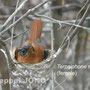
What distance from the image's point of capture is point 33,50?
331 cm

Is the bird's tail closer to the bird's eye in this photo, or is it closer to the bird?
the bird

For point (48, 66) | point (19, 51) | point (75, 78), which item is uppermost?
→ point (19, 51)

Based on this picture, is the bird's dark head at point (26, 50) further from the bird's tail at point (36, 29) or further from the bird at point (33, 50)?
the bird's tail at point (36, 29)

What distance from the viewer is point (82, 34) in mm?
Answer: 4555

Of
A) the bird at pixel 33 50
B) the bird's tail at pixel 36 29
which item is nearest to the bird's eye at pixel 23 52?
the bird at pixel 33 50

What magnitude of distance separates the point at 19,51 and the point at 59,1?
1.61m

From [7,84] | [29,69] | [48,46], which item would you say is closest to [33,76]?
[29,69]

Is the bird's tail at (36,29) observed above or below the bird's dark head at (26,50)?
above

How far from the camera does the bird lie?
10.5 feet

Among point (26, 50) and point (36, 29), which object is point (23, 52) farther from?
point (36, 29)

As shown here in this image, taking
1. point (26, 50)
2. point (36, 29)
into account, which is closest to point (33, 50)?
point (26, 50)

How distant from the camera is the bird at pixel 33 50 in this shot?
3.21 metres

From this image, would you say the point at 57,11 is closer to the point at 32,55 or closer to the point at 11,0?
the point at 11,0

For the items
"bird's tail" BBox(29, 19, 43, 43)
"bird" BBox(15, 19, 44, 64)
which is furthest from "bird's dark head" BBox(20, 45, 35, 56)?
"bird's tail" BBox(29, 19, 43, 43)
